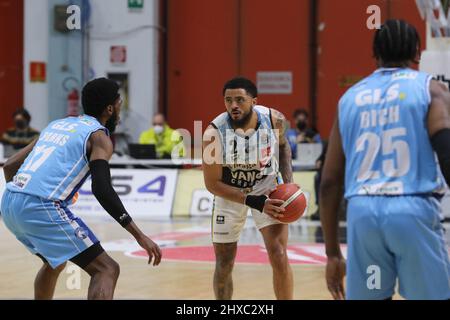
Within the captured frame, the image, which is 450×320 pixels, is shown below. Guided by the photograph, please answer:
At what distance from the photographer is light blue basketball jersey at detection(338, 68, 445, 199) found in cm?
386

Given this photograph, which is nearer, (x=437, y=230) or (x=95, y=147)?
(x=437, y=230)

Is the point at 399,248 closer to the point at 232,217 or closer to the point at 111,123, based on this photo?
the point at 111,123

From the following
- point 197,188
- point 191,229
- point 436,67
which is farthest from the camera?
point 197,188

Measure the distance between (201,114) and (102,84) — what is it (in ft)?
46.4

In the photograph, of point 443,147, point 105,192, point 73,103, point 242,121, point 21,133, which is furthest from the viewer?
point 73,103

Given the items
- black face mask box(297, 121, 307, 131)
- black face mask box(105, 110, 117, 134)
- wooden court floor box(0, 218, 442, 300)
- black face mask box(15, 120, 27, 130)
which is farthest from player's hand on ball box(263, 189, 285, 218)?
black face mask box(15, 120, 27, 130)

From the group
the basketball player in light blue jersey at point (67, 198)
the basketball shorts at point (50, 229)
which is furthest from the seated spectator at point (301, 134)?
the basketball shorts at point (50, 229)

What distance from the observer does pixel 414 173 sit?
152 inches

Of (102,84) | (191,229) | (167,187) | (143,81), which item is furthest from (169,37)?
(102,84)

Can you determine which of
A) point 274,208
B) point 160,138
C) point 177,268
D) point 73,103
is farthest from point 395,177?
point 73,103

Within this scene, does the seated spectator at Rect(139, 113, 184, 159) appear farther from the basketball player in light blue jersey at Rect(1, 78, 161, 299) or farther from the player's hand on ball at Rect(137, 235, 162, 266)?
the player's hand on ball at Rect(137, 235, 162, 266)

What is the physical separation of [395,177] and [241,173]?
316 cm

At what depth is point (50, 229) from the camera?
546cm
